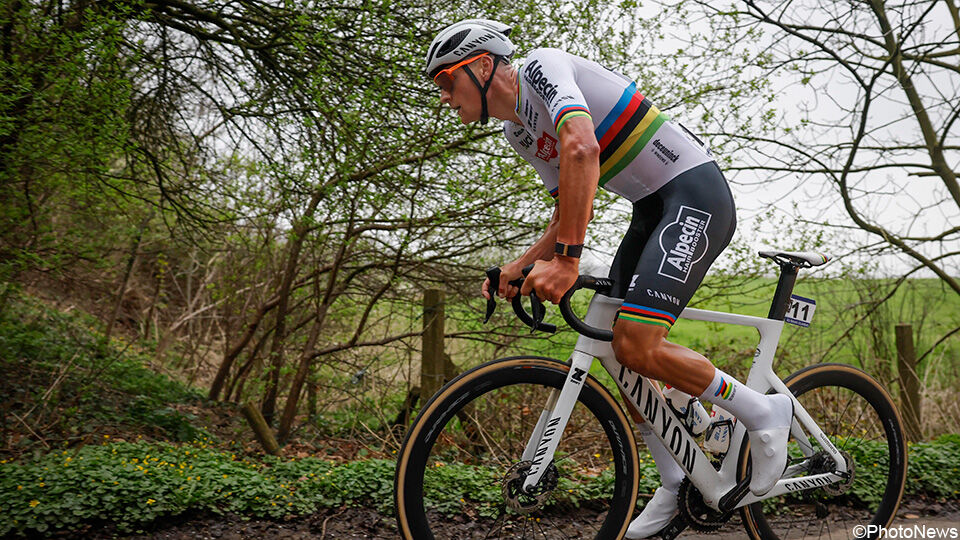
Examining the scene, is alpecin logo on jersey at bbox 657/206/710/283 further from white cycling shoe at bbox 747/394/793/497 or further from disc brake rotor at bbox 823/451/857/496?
disc brake rotor at bbox 823/451/857/496

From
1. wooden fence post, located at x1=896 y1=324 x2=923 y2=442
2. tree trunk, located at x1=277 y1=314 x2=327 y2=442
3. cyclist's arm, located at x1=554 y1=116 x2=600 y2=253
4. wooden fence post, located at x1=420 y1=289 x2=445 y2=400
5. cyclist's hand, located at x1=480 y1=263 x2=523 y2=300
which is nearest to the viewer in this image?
cyclist's arm, located at x1=554 y1=116 x2=600 y2=253

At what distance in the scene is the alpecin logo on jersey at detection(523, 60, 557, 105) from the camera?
101 inches

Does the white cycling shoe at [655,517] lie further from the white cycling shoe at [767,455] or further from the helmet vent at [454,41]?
the helmet vent at [454,41]

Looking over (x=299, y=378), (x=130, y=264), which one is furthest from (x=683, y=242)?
(x=130, y=264)

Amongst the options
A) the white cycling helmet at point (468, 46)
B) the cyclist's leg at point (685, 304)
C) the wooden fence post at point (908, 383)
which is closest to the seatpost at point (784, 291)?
the cyclist's leg at point (685, 304)

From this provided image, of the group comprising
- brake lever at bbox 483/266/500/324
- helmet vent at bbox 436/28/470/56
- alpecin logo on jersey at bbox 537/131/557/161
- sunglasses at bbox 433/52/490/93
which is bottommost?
brake lever at bbox 483/266/500/324

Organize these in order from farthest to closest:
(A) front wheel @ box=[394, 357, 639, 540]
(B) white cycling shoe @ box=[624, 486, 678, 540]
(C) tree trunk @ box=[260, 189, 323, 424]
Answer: (C) tree trunk @ box=[260, 189, 323, 424]
(B) white cycling shoe @ box=[624, 486, 678, 540]
(A) front wheel @ box=[394, 357, 639, 540]

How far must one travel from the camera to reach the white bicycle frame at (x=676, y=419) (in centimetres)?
261

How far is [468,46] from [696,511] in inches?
83.0

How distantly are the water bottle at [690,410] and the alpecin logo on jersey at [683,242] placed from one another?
2.15 feet

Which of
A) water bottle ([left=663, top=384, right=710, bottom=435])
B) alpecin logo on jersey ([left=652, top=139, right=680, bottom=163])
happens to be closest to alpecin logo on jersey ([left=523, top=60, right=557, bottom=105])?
alpecin logo on jersey ([left=652, top=139, right=680, bottom=163])

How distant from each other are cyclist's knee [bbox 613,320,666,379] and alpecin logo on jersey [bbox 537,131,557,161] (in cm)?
74

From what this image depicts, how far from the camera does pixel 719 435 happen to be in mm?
3072

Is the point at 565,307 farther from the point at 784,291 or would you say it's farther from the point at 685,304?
the point at 784,291
